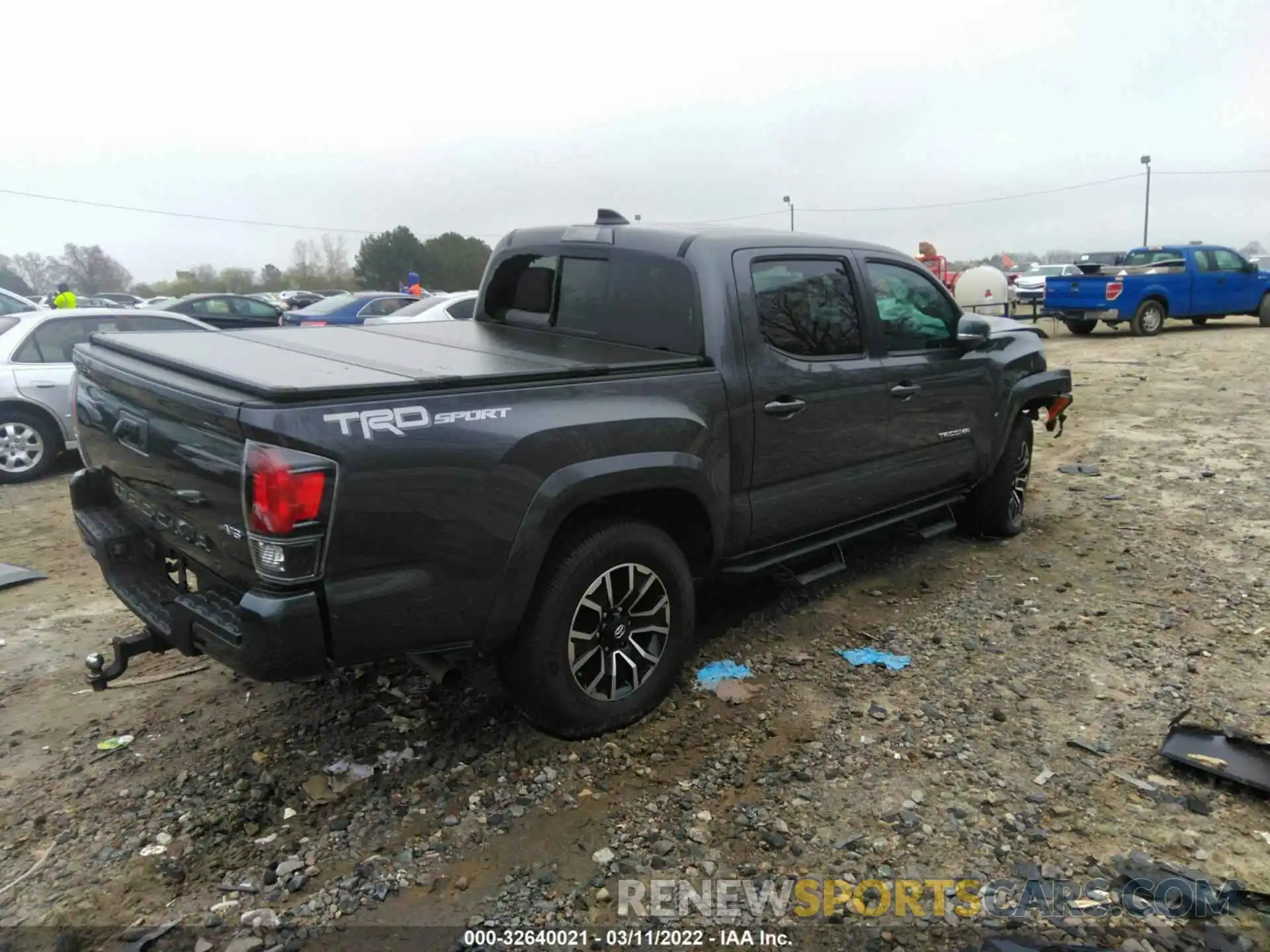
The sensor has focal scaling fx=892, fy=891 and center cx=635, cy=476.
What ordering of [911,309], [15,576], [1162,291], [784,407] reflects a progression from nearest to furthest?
[784,407], [911,309], [15,576], [1162,291]

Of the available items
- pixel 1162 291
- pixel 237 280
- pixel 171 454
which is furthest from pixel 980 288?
pixel 237 280

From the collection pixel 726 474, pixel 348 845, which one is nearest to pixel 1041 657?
pixel 726 474

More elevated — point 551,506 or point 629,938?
point 551,506

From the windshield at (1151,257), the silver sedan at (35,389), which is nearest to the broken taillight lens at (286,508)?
the silver sedan at (35,389)

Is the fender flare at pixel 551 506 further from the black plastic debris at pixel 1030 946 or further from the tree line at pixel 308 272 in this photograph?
the tree line at pixel 308 272

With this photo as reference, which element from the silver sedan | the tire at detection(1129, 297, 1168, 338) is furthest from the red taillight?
the tire at detection(1129, 297, 1168, 338)

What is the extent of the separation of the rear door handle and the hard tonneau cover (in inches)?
16.1

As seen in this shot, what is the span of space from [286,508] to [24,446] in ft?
22.6

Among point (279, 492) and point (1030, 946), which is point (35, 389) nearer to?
point (279, 492)

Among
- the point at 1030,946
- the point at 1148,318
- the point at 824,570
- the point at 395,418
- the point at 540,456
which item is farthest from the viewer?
the point at 1148,318

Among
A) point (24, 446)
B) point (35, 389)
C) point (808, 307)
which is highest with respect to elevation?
point (808, 307)

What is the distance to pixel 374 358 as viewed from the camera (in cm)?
332

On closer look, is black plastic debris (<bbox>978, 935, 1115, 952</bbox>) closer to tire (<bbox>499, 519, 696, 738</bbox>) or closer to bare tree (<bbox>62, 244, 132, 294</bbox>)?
tire (<bbox>499, 519, 696, 738</bbox>)

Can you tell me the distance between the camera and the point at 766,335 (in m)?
3.91
